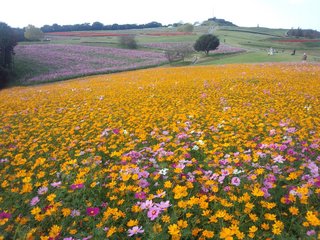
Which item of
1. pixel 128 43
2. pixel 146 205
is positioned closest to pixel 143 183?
pixel 146 205

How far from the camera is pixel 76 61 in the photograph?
1479 inches

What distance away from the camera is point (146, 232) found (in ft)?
9.65

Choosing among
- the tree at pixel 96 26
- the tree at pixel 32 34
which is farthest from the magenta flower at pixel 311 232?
the tree at pixel 96 26

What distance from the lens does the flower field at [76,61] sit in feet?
101

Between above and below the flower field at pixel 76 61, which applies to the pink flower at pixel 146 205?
above

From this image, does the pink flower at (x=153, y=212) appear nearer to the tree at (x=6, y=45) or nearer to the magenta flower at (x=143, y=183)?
the magenta flower at (x=143, y=183)

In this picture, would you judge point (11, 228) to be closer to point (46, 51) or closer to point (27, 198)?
point (27, 198)

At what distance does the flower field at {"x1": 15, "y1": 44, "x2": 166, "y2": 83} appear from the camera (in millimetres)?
30703

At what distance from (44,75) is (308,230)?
3070 centimetres

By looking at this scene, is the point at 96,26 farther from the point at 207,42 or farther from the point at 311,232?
the point at 311,232

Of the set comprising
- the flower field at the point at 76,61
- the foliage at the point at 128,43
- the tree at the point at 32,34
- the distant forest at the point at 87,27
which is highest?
the distant forest at the point at 87,27

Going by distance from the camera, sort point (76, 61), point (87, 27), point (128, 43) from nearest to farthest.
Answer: point (76, 61) < point (128, 43) < point (87, 27)

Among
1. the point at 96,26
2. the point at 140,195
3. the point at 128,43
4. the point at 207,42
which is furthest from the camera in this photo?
the point at 96,26

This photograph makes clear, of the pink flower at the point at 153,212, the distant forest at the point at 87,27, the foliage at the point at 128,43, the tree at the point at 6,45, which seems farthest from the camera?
the distant forest at the point at 87,27
